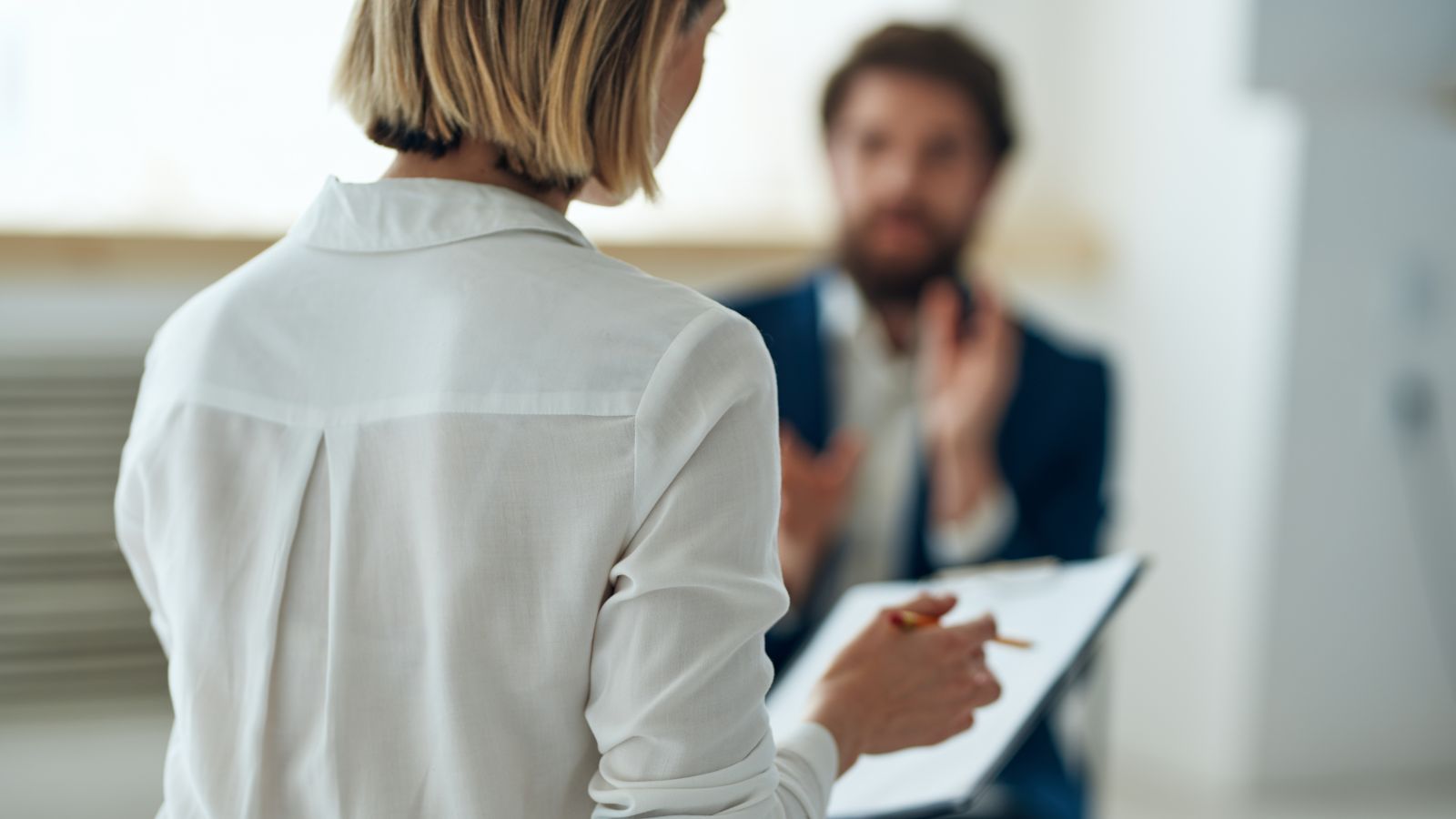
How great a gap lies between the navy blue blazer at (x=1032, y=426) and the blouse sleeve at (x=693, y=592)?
1240 mm

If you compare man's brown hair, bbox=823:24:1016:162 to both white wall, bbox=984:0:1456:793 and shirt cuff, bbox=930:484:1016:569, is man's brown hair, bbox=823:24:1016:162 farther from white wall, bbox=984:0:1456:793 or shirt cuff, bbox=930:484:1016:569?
white wall, bbox=984:0:1456:793

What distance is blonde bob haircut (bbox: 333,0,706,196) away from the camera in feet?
2.11

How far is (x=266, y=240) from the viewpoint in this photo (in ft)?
8.23

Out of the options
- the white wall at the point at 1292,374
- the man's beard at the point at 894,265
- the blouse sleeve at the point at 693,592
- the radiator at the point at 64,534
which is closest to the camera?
the blouse sleeve at the point at 693,592

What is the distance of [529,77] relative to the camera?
2.13ft

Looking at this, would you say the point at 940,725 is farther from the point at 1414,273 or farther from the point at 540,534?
the point at 1414,273

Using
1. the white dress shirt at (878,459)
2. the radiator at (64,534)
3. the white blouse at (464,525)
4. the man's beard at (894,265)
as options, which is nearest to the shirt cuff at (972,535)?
the white dress shirt at (878,459)

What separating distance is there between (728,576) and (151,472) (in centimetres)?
30

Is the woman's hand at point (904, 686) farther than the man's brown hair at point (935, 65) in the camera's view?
No

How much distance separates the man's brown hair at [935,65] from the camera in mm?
2090

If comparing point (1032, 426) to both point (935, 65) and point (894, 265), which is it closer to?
point (894, 265)

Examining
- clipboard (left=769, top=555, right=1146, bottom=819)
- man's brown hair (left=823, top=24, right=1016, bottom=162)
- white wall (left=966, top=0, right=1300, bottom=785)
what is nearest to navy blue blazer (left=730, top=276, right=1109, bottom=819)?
man's brown hair (left=823, top=24, right=1016, bottom=162)

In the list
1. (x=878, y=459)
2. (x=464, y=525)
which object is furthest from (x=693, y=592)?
(x=878, y=459)

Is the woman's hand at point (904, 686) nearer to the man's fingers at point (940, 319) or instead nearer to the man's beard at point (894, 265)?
the man's fingers at point (940, 319)
